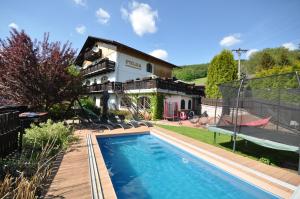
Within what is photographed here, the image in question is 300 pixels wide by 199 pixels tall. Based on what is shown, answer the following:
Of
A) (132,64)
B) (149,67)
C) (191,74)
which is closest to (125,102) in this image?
(132,64)

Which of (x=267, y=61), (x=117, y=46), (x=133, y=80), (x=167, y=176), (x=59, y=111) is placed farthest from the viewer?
(x=267, y=61)

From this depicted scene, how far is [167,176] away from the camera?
6.46 meters

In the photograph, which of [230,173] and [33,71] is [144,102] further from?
[230,173]

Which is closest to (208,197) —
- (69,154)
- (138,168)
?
(138,168)

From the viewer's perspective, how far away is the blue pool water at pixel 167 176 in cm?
523

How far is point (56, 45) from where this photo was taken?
38.4 feet

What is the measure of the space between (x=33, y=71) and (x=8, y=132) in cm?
570

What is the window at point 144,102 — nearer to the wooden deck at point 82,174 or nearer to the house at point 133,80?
the house at point 133,80

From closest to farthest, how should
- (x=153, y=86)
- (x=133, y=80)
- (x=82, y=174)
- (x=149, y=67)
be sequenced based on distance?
(x=82, y=174), (x=153, y=86), (x=133, y=80), (x=149, y=67)

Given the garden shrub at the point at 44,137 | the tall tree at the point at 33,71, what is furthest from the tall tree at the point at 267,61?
the garden shrub at the point at 44,137

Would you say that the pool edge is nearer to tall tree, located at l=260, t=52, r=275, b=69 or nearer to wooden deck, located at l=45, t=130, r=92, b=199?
wooden deck, located at l=45, t=130, r=92, b=199

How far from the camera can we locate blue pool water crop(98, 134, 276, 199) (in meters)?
5.23

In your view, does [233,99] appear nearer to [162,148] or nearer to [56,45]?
[162,148]

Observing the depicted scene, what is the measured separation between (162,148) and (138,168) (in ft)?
8.91
